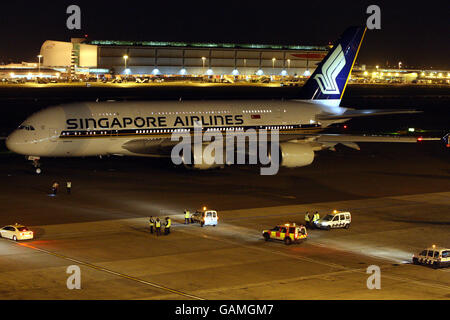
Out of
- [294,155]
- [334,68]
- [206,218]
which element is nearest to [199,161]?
[294,155]

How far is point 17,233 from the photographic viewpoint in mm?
35625

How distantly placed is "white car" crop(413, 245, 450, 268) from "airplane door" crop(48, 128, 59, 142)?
31429mm

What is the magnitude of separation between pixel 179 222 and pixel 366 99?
5163 inches

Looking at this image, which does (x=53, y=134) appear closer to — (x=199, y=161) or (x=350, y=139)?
(x=199, y=161)

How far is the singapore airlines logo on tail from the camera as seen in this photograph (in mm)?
68562

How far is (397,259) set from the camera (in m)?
33.0

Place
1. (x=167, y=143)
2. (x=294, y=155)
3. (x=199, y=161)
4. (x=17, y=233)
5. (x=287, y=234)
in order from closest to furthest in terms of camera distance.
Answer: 1. (x=17, y=233)
2. (x=287, y=234)
3. (x=199, y=161)
4. (x=294, y=155)
5. (x=167, y=143)

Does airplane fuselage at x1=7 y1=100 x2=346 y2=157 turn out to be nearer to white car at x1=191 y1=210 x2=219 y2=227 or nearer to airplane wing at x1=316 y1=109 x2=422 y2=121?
airplane wing at x1=316 y1=109 x2=422 y2=121

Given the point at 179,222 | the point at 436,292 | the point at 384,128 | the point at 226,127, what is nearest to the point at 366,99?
the point at 384,128

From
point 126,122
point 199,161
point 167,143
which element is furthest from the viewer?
point 167,143

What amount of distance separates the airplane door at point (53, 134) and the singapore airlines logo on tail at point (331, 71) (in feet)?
86.4

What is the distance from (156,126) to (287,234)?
81.8 feet
